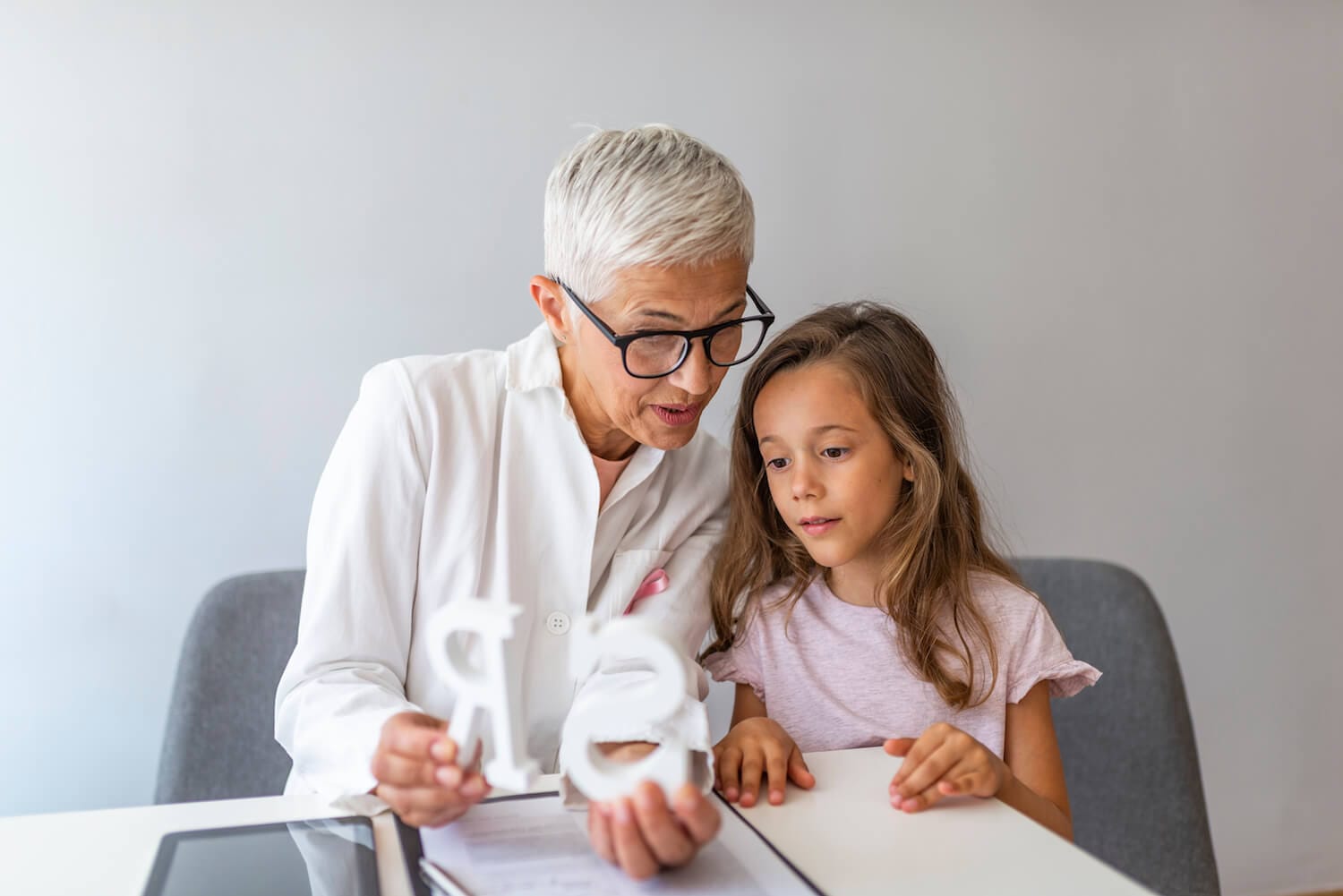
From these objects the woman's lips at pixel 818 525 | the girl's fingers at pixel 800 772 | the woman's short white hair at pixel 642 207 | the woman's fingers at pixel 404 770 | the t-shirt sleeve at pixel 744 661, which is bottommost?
the t-shirt sleeve at pixel 744 661

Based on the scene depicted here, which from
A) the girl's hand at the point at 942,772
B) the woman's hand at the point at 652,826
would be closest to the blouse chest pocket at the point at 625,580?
the girl's hand at the point at 942,772

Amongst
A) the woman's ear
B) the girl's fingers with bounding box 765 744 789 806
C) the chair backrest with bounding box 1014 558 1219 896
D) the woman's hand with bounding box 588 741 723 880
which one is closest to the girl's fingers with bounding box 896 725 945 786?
the girl's fingers with bounding box 765 744 789 806

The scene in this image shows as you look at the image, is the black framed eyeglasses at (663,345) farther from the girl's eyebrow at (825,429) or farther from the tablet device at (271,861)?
the tablet device at (271,861)

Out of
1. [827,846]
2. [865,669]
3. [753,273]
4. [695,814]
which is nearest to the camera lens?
[695,814]

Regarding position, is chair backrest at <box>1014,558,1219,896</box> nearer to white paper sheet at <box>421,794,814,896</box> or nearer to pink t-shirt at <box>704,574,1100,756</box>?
pink t-shirt at <box>704,574,1100,756</box>

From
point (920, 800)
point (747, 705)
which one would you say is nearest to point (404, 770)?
point (920, 800)

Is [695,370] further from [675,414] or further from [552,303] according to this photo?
[552,303]

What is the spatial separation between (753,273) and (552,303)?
0.75 m

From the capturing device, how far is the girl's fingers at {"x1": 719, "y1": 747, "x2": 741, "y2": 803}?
1.12 metres

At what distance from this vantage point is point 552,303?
4.60 ft

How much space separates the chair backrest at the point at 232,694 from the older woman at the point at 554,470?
13.7 inches

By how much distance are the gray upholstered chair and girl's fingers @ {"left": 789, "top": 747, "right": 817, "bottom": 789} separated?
2.92 ft

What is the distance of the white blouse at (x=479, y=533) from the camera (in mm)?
1320

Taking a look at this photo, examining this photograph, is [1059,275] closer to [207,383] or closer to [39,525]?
[207,383]
